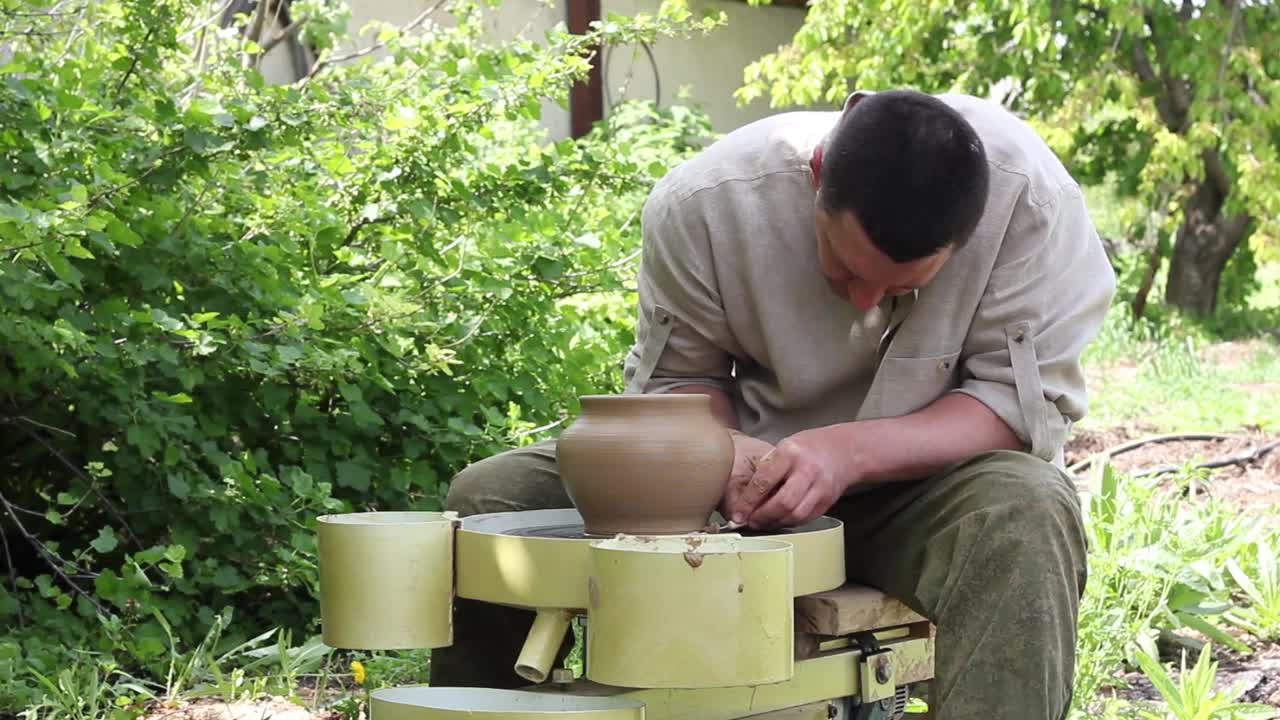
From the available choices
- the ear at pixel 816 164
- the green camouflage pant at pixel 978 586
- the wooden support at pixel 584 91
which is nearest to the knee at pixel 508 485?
the green camouflage pant at pixel 978 586

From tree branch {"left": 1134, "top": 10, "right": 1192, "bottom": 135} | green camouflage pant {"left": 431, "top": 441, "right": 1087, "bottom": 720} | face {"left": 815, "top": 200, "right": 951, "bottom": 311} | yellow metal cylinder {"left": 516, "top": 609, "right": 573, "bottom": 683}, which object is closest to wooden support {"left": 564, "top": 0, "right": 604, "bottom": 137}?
tree branch {"left": 1134, "top": 10, "right": 1192, "bottom": 135}

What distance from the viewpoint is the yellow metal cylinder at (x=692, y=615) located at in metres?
1.94

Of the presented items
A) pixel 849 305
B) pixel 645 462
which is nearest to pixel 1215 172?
pixel 849 305

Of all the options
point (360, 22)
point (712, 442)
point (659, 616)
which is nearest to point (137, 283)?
point (712, 442)

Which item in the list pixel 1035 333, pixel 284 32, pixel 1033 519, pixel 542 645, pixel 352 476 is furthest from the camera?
pixel 284 32

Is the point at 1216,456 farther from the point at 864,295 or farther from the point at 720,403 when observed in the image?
the point at 864,295

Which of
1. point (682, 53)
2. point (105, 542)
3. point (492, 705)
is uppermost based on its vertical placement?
point (492, 705)

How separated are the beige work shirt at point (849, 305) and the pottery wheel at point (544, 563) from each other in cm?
43

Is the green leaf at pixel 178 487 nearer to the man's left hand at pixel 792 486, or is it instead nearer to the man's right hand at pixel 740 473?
Answer: the man's right hand at pixel 740 473

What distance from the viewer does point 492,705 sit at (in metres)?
2.04

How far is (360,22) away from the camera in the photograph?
833 cm

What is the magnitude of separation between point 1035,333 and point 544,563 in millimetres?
1038

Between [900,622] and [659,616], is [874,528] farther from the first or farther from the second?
[659,616]

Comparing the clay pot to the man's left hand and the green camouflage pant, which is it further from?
the green camouflage pant
